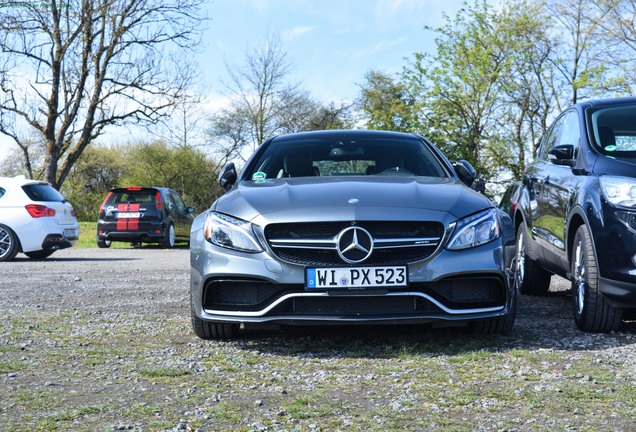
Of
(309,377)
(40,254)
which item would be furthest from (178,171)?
(309,377)

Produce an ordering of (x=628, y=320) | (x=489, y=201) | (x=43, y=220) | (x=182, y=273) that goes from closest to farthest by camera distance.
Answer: (x=489, y=201), (x=628, y=320), (x=182, y=273), (x=43, y=220)

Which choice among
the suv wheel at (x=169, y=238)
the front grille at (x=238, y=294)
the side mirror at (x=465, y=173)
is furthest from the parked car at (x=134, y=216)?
the front grille at (x=238, y=294)

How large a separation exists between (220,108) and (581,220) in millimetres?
38904

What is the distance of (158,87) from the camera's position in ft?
95.2

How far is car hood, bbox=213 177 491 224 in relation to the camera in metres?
4.77

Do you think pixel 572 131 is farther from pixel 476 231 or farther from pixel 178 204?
pixel 178 204

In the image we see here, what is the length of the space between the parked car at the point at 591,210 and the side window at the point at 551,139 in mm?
29

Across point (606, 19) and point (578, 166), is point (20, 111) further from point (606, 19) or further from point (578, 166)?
point (578, 166)

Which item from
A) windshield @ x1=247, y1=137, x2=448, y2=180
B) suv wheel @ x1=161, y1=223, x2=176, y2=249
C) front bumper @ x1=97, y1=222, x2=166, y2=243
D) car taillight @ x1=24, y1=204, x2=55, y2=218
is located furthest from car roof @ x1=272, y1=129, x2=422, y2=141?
suv wheel @ x1=161, y1=223, x2=176, y2=249

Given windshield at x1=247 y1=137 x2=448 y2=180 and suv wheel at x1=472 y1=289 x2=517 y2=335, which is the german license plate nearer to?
suv wheel at x1=472 y1=289 x2=517 y2=335

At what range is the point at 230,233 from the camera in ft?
16.0

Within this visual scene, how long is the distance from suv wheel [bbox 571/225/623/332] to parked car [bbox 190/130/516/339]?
0.61 metres

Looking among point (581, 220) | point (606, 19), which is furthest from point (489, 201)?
point (606, 19)

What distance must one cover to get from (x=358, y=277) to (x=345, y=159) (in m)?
1.92
